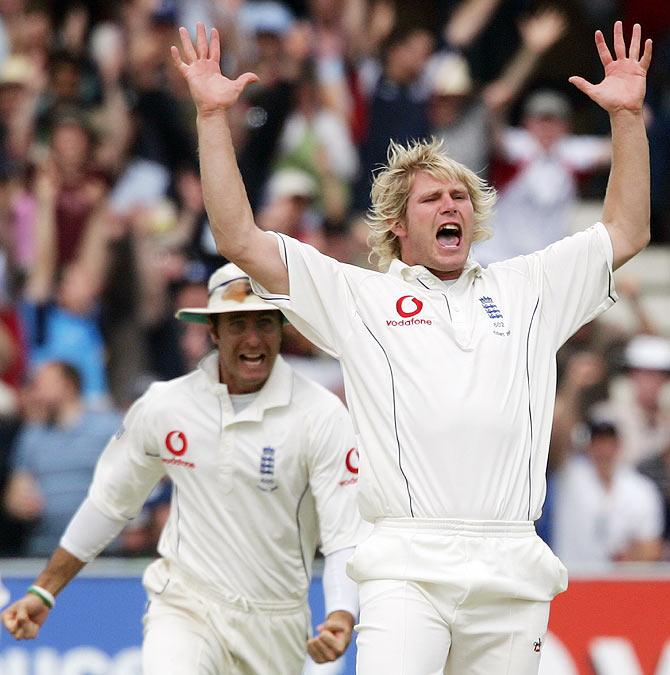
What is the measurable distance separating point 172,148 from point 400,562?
7209 millimetres

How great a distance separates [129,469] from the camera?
6641 mm

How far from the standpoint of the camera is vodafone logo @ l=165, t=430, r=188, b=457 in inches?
254

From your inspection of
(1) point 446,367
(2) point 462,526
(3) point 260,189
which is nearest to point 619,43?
(1) point 446,367

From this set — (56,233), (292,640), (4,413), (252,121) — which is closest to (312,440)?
(292,640)

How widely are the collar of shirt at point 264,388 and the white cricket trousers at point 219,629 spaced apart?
0.68 metres

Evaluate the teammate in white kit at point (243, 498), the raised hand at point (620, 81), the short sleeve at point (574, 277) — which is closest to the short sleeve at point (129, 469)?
the teammate in white kit at point (243, 498)

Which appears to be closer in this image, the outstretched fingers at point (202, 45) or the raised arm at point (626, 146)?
the outstretched fingers at point (202, 45)

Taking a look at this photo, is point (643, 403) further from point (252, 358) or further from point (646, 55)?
point (646, 55)

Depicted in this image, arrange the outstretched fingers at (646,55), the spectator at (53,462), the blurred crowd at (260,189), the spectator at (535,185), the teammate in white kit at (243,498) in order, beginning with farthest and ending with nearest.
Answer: the spectator at (535,185) → the blurred crowd at (260,189) → the spectator at (53,462) → the teammate in white kit at (243,498) → the outstretched fingers at (646,55)

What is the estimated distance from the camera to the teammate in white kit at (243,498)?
249 inches

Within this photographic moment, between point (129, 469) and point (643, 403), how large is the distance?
5.23 meters

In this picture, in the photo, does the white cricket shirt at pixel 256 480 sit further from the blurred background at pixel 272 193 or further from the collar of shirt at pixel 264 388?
the blurred background at pixel 272 193

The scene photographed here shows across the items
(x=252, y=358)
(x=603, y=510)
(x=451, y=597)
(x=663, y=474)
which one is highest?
(x=252, y=358)

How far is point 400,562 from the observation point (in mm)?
5039
